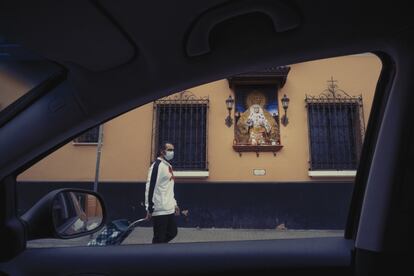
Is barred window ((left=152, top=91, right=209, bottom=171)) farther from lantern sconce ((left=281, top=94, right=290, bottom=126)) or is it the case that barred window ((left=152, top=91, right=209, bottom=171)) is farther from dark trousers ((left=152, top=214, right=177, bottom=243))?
dark trousers ((left=152, top=214, right=177, bottom=243))

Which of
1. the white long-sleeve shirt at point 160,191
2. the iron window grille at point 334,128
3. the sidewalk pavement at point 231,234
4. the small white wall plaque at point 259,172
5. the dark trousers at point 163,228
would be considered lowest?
the sidewalk pavement at point 231,234

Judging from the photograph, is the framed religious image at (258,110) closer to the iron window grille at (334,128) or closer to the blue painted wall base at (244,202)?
the iron window grille at (334,128)

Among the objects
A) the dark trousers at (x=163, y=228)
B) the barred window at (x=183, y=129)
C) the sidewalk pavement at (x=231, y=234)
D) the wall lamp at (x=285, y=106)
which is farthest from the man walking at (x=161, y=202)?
the wall lamp at (x=285, y=106)

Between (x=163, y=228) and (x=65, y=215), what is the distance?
10.9 ft

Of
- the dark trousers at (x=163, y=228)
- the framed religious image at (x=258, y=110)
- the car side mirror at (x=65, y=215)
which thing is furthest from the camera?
the framed religious image at (x=258, y=110)

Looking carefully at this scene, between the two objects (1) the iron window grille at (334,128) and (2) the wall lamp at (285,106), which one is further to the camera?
(2) the wall lamp at (285,106)

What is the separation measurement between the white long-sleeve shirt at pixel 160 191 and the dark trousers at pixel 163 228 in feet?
0.24

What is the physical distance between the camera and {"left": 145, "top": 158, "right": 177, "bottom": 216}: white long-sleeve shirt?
4.89 meters

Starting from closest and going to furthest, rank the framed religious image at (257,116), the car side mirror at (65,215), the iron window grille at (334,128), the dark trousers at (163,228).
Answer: the car side mirror at (65,215)
the dark trousers at (163,228)
the iron window grille at (334,128)
the framed religious image at (257,116)

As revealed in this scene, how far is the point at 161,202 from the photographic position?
494 centimetres

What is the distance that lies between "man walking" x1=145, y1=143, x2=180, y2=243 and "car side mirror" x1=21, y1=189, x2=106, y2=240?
9.35ft

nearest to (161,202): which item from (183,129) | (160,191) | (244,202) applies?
(160,191)

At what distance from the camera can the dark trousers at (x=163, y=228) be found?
4.81 meters

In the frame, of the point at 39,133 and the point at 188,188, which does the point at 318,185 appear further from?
the point at 39,133
